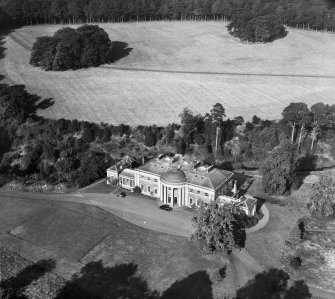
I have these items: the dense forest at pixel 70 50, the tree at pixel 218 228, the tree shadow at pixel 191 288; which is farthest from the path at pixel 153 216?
the dense forest at pixel 70 50

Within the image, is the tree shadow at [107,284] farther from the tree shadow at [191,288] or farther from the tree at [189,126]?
the tree at [189,126]

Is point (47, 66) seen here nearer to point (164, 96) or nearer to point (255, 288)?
point (164, 96)

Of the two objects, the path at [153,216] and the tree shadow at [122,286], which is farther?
the path at [153,216]

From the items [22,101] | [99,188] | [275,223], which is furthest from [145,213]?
[22,101]

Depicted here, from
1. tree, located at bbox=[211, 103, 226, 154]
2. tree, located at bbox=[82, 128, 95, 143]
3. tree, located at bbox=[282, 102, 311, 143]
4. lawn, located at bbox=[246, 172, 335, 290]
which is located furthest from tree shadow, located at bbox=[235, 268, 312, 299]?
tree, located at bbox=[82, 128, 95, 143]

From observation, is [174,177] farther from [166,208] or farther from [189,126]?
[189,126]

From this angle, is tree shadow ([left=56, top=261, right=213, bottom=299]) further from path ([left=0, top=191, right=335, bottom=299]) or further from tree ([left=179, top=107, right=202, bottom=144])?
tree ([left=179, top=107, right=202, bottom=144])
